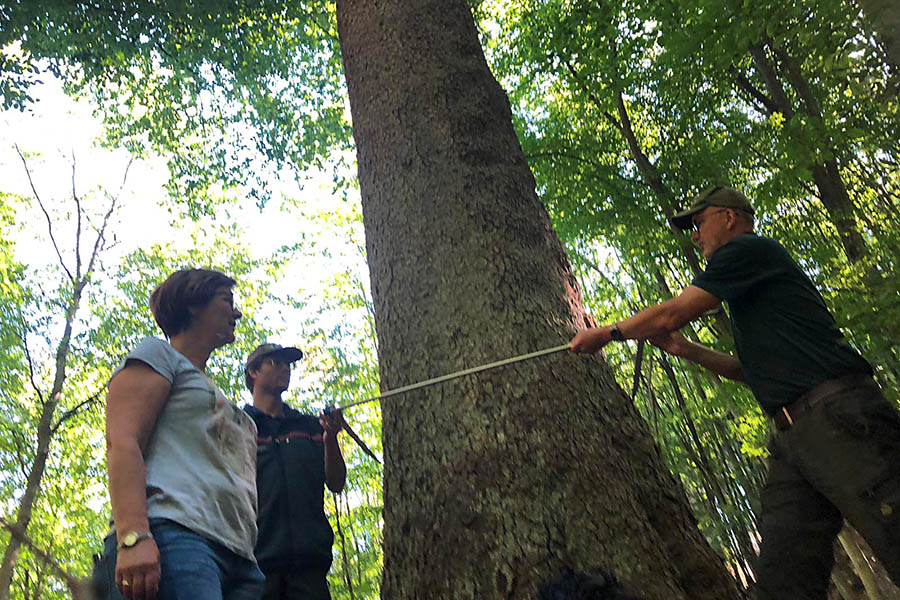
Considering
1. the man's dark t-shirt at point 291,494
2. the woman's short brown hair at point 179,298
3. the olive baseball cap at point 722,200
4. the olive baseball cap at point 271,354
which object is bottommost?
the man's dark t-shirt at point 291,494

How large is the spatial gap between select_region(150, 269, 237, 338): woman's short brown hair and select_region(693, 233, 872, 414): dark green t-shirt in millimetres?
1773

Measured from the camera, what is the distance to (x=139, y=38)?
24.3ft

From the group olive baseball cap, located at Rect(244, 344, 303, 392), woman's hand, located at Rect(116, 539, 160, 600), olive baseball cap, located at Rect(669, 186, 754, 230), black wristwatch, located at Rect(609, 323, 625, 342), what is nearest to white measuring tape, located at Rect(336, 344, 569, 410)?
black wristwatch, located at Rect(609, 323, 625, 342)

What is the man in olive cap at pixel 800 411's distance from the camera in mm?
1856

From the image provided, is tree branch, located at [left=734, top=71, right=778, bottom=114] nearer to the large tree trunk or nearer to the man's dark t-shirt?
the large tree trunk

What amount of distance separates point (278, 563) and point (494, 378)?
139 centimetres

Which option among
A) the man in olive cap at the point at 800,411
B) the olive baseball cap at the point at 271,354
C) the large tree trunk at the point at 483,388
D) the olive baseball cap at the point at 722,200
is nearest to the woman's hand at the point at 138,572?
the large tree trunk at the point at 483,388

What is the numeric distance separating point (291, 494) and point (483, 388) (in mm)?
1332

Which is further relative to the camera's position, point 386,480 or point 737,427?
point 737,427

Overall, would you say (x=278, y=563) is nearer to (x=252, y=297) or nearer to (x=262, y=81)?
(x=262, y=81)

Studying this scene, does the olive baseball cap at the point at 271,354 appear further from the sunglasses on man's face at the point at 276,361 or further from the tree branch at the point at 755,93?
the tree branch at the point at 755,93

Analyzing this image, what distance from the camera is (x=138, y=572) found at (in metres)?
1.39

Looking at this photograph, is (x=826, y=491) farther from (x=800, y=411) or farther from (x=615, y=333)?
(x=615, y=333)

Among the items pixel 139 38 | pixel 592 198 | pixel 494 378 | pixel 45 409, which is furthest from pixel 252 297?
pixel 494 378
